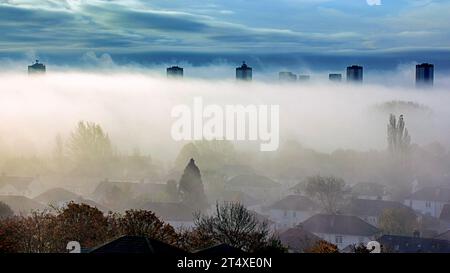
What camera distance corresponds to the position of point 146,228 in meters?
10.2

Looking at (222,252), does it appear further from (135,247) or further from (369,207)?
(369,207)

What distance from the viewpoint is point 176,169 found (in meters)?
14.0

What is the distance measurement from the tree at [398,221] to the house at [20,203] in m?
6.46

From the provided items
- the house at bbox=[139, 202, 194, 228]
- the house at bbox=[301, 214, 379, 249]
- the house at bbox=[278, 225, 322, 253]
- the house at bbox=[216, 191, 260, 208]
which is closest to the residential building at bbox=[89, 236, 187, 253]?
the house at bbox=[278, 225, 322, 253]

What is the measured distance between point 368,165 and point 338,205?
1023 millimetres

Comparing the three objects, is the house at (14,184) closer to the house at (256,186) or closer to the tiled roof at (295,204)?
the house at (256,186)

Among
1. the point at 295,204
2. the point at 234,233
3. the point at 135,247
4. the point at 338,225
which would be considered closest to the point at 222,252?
the point at 135,247

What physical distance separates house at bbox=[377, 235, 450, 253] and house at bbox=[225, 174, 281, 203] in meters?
3.29

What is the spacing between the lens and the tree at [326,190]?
1504cm

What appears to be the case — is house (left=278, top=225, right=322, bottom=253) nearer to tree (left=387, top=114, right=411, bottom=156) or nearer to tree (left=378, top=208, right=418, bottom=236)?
tree (left=378, top=208, right=418, bottom=236)

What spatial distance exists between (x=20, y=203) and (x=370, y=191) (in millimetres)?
7164

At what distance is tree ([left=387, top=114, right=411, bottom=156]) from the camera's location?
14.2 m
